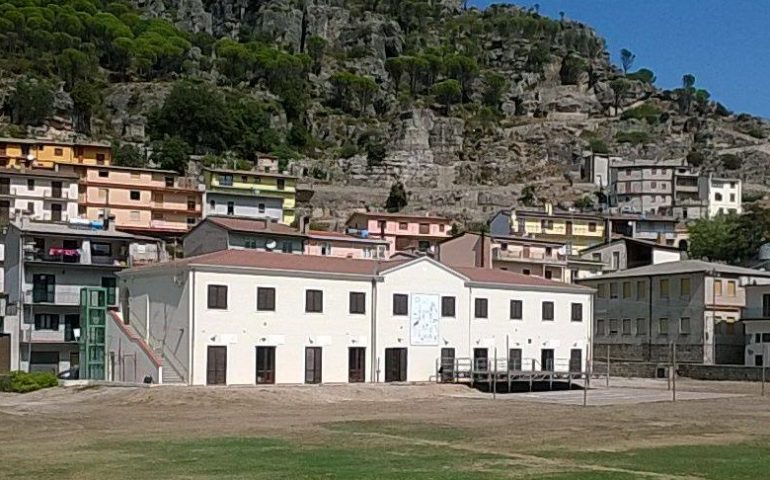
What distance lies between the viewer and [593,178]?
17425 centimetres

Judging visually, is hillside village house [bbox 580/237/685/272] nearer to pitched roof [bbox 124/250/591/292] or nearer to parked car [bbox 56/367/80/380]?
pitched roof [bbox 124/250/591/292]

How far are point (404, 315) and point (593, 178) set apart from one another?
117 m

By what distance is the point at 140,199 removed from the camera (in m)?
113

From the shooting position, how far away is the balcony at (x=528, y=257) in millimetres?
100000

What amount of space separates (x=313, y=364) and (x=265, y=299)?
14.6 feet

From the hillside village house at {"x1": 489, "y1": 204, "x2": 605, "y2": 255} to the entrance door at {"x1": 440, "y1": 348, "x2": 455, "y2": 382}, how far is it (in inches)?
2307

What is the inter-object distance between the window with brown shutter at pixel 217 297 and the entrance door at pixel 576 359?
78.0 feet

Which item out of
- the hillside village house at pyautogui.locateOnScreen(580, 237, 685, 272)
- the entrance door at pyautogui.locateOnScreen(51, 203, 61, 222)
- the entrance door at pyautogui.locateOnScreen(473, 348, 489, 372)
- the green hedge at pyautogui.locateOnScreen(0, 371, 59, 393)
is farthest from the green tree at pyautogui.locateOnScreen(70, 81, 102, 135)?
the green hedge at pyautogui.locateOnScreen(0, 371, 59, 393)

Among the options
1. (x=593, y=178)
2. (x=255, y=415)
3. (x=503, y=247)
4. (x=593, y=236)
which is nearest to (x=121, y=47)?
(x=593, y=178)

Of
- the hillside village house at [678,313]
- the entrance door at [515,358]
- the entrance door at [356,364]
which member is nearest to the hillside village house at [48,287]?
the entrance door at [356,364]

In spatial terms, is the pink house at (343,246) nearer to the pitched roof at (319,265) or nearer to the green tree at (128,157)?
the pitched roof at (319,265)

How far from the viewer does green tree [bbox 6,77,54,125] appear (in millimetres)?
153125

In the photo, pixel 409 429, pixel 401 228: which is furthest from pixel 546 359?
pixel 401 228

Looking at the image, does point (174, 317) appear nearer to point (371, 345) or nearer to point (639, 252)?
point (371, 345)
